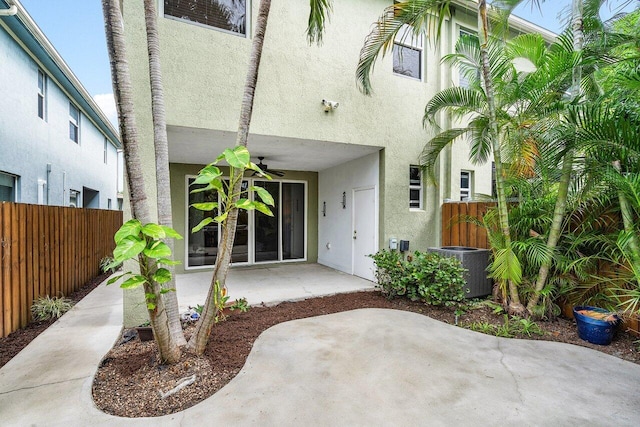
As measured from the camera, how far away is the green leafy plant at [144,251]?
7.75ft

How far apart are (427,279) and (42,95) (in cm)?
1128

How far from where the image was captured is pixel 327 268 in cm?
869

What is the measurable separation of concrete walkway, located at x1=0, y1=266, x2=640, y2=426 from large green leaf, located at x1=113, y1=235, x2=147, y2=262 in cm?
135

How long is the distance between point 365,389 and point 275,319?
2.08 meters

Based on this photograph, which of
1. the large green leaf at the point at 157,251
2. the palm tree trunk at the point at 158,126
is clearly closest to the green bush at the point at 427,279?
the palm tree trunk at the point at 158,126

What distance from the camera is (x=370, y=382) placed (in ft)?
9.67

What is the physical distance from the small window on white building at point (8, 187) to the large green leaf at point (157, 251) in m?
7.24

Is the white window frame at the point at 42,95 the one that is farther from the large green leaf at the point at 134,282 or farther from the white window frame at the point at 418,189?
the white window frame at the point at 418,189

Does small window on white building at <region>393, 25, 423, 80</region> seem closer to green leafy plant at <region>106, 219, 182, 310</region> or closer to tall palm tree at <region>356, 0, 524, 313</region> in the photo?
tall palm tree at <region>356, 0, 524, 313</region>

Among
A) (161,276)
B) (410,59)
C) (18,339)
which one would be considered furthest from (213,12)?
(18,339)

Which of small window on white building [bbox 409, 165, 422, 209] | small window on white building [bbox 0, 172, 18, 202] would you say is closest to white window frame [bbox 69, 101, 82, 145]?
small window on white building [bbox 0, 172, 18, 202]

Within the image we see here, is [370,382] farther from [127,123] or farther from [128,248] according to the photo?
[127,123]

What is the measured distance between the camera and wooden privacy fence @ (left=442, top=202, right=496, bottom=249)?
6.07 m

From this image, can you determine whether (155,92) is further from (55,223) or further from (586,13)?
(586,13)
